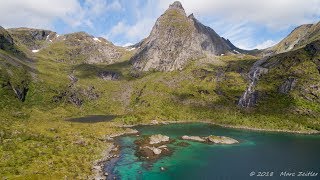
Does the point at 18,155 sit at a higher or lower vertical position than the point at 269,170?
higher

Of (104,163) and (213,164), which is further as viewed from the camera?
(213,164)

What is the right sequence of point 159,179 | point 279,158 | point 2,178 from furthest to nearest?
point 279,158, point 159,179, point 2,178

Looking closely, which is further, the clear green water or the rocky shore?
the clear green water

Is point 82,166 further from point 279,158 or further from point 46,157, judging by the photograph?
point 279,158

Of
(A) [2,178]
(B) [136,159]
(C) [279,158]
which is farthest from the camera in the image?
(C) [279,158]

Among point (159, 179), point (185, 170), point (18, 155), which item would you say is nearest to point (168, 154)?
point (185, 170)

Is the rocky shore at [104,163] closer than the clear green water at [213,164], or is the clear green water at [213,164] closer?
the rocky shore at [104,163]

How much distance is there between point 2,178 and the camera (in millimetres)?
128500

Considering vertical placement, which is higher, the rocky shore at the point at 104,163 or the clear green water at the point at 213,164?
the rocky shore at the point at 104,163

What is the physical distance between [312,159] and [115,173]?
105 m

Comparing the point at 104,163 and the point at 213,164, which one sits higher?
the point at 104,163

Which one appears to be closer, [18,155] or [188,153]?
[18,155]

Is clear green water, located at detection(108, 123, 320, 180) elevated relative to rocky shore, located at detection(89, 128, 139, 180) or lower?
lower

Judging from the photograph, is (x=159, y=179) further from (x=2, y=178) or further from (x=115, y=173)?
(x=2, y=178)
